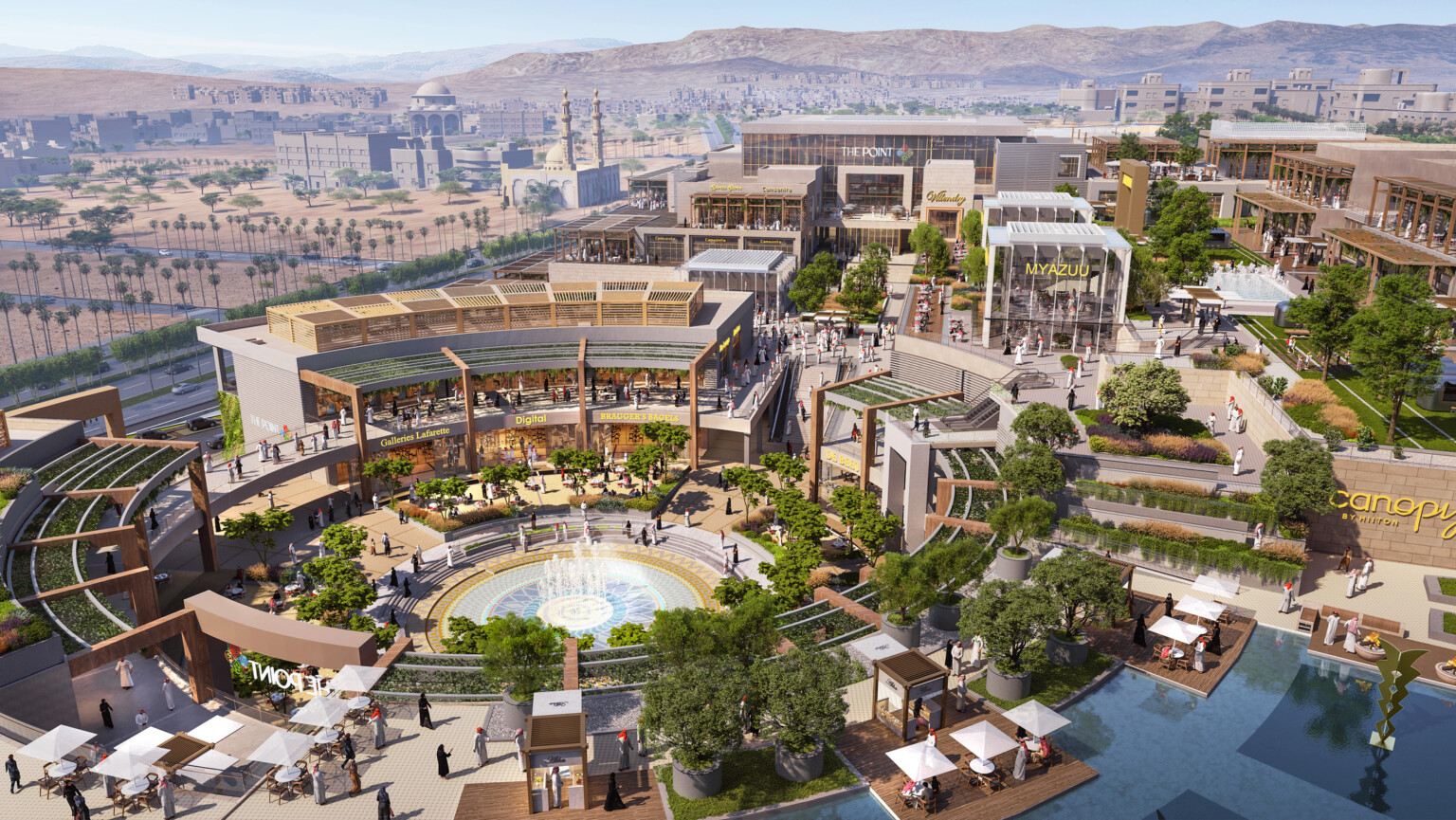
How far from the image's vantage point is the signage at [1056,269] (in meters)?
60.8

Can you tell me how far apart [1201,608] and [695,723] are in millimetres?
21630

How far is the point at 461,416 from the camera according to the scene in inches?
2424

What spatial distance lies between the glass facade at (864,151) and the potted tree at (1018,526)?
93.2 meters

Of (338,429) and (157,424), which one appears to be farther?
(157,424)

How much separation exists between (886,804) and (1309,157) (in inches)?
3917

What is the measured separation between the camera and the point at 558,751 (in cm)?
2680

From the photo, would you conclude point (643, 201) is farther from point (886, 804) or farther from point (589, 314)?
point (886, 804)

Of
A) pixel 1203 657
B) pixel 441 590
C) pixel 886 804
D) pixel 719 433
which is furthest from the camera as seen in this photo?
pixel 719 433

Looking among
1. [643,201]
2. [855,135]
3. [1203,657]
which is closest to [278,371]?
[1203,657]

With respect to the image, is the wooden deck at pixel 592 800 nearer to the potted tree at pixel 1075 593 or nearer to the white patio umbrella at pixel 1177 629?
the potted tree at pixel 1075 593

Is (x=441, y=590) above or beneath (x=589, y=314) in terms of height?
beneath

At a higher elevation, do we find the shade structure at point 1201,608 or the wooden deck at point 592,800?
the shade structure at point 1201,608

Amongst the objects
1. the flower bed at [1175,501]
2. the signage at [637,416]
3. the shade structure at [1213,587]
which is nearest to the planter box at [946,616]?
the shade structure at [1213,587]

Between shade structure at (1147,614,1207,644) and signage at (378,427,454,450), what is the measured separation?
43504mm
